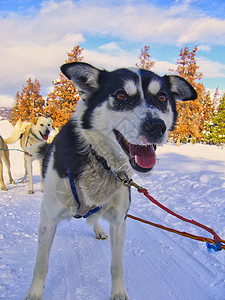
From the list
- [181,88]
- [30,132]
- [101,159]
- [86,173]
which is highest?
[181,88]

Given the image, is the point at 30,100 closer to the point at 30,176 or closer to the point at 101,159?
the point at 30,176

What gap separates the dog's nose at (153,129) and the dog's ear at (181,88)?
2.69 ft

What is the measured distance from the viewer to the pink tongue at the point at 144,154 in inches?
70.5

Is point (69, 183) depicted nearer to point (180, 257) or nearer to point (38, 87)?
point (180, 257)

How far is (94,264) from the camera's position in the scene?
2.36 m

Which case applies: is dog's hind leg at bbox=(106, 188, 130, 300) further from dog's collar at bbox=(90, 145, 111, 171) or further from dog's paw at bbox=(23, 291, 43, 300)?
dog's paw at bbox=(23, 291, 43, 300)

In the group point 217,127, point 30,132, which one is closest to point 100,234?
point 30,132

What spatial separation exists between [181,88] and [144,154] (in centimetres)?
95

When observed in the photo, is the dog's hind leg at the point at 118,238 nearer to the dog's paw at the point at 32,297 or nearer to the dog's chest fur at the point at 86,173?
the dog's chest fur at the point at 86,173

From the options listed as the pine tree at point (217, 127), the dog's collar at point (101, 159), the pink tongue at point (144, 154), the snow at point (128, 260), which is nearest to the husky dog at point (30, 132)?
the snow at point (128, 260)

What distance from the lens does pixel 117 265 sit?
206cm

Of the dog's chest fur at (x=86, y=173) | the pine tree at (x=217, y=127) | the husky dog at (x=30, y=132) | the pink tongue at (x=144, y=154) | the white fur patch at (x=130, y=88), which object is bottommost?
the pine tree at (x=217, y=127)

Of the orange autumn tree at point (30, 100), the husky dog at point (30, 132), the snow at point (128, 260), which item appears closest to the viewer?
the snow at point (128, 260)

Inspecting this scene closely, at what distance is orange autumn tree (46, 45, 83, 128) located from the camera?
23.9m
